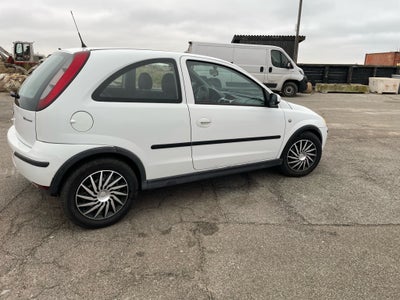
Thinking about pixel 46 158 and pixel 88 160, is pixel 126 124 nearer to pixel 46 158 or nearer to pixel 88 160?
pixel 88 160

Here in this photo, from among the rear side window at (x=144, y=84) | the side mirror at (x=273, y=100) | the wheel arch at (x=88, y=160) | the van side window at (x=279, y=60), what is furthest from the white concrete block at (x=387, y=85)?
the wheel arch at (x=88, y=160)

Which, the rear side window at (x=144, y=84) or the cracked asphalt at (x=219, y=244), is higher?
the rear side window at (x=144, y=84)

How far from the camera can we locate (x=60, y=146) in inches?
106

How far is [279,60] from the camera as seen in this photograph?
1434 cm

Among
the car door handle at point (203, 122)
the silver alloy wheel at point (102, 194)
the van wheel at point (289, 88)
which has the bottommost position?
the silver alloy wheel at point (102, 194)

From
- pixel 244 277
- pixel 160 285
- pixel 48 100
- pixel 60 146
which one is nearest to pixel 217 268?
pixel 244 277

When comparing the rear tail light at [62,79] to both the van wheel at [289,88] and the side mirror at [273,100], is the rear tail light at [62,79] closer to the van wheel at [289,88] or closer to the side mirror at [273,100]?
the side mirror at [273,100]

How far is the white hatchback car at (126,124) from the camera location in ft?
8.89

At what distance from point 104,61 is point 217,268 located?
203cm

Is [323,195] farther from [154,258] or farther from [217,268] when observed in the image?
[154,258]

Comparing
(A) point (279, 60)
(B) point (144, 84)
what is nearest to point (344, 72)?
(A) point (279, 60)

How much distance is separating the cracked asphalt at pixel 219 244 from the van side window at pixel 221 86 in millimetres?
1138

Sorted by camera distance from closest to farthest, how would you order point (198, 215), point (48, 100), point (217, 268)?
point (217, 268) < point (48, 100) < point (198, 215)

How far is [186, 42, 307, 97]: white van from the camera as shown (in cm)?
1342
